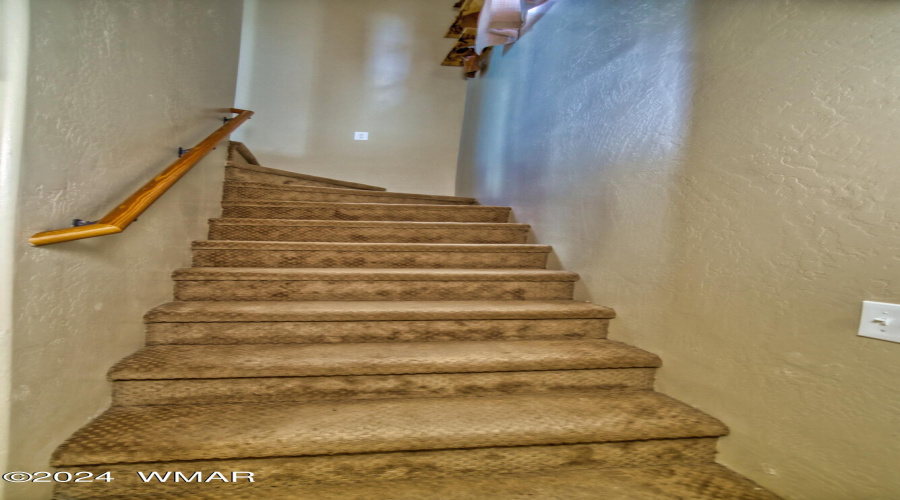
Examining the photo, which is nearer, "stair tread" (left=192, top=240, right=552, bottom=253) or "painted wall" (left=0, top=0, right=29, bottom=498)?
"painted wall" (left=0, top=0, right=29, bottom=498)

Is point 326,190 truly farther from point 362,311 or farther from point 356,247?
point 362,311

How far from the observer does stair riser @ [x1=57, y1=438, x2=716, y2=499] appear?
1.08 meters

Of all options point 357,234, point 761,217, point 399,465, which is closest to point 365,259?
point 357,234

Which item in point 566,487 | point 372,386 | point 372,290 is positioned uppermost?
point 372,290

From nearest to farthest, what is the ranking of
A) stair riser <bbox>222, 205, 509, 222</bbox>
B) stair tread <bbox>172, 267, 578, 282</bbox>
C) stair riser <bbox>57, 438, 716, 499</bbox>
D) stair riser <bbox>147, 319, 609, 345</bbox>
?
stair riser <bbox>57, 438, 716, 499</bbox>
stair riser <bbox>147, 319, 609, 345</bbox>
stair tread <bbox>172, 267, 578, 282</bbox>
stair riser <bbox>222, 205, 509, 222</bbox>

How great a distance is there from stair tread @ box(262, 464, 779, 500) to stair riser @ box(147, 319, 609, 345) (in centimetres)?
60

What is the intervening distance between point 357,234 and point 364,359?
42.6 inches

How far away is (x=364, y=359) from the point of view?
1.47 metres

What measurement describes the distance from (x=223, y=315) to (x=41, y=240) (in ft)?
2.19

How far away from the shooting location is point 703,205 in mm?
1453

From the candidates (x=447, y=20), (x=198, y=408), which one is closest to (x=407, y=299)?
(x=198, y=408)

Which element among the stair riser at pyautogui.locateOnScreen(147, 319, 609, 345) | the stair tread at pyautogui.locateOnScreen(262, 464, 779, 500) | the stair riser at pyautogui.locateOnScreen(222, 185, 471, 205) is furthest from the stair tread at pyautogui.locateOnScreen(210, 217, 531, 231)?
the stair tread at pyautogui.locateOnScreen(262, 464, 779, 500)

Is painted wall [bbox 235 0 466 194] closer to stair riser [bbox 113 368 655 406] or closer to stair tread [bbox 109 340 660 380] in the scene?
stair tread [bbox 109 340 660 380]

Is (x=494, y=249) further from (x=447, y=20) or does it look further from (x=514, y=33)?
(x=447, y=20)
